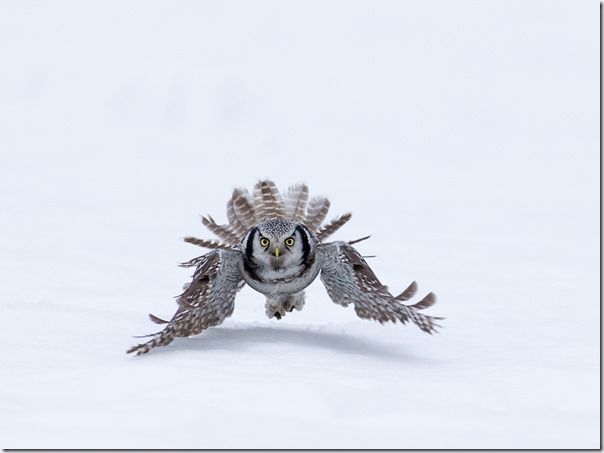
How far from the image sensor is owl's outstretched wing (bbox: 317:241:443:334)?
6.07 meters

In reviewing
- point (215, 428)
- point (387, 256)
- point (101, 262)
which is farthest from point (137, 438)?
point (387, 256)

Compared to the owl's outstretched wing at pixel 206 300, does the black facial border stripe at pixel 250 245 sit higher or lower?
higher

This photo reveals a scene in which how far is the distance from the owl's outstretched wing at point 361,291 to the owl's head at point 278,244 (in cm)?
15

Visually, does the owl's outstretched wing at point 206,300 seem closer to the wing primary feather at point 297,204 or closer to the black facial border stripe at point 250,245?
the black facial border stripe at point 250,245

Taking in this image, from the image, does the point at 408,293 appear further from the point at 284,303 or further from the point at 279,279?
the point at 284,303

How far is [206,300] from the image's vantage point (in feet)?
19.8

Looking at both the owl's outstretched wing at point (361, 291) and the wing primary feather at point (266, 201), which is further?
the wing primary feather at point (266, 201)

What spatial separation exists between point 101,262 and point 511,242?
588 centimetres

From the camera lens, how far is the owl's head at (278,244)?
6.14 metres

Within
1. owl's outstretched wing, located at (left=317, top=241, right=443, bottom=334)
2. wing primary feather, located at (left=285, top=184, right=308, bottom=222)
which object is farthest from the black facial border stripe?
wing primary feather, located at (left=285, top=184, right=308, bottom=222)

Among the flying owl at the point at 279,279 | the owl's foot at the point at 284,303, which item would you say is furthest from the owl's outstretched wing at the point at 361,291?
the owl's foot at the point at 284,303

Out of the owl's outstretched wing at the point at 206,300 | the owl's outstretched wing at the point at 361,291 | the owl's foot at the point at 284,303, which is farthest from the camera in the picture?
the owl's foot at the point at 284,303

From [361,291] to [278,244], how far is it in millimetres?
545

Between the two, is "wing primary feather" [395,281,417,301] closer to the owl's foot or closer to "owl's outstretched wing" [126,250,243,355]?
the owl's foot
